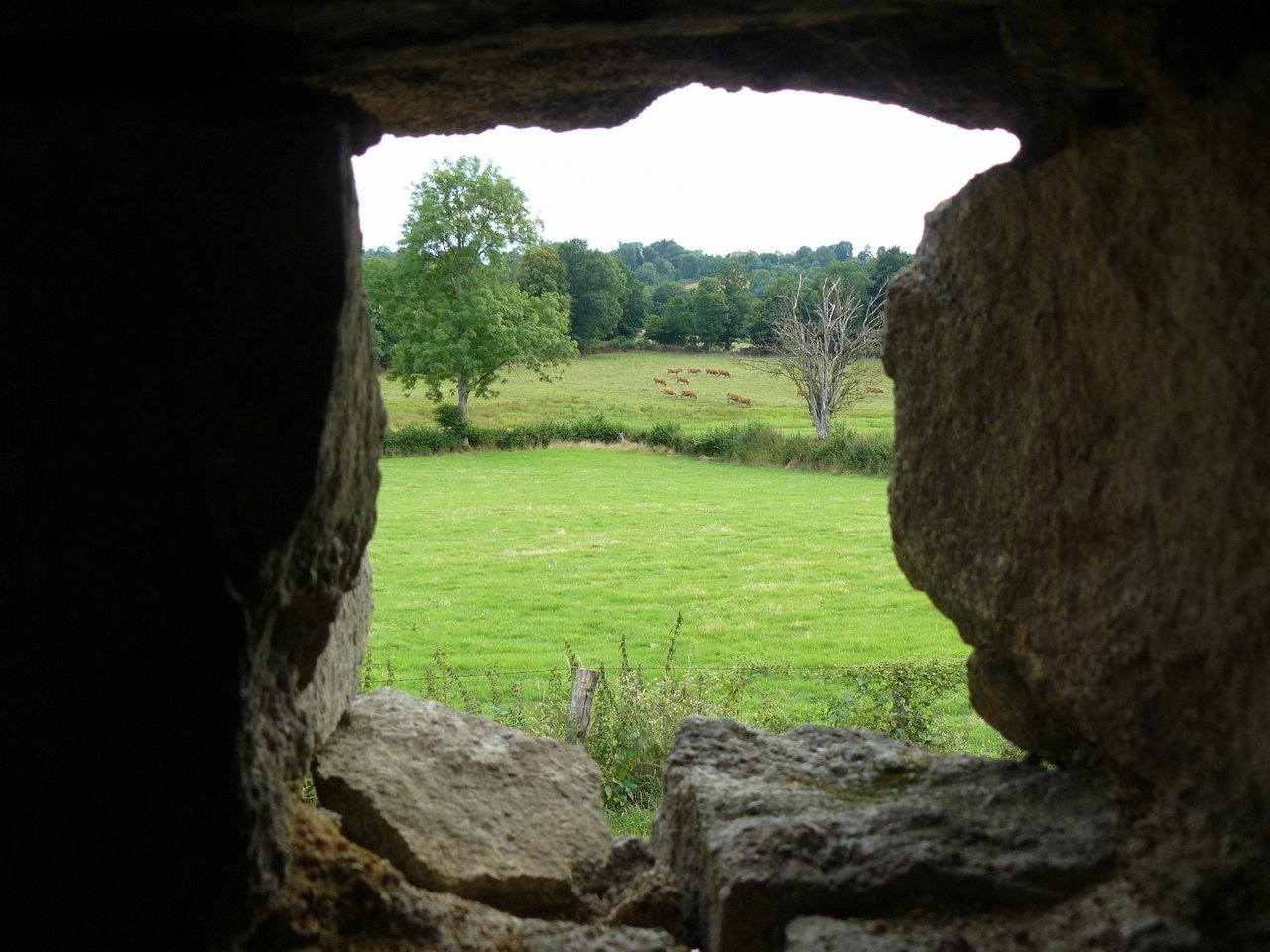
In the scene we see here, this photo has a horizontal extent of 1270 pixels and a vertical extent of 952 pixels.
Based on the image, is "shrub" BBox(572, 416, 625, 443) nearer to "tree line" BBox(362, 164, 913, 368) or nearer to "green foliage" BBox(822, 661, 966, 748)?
"tree line" BBox(362, 164, 913, 368)

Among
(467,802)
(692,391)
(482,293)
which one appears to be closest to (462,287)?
(482,293)

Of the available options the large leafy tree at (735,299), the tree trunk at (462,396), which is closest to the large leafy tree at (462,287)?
the tree trunk at (462,396)

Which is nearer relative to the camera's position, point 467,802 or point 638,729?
point 467,802

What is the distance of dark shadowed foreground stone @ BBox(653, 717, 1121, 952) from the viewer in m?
2.40

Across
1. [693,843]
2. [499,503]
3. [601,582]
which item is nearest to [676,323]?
[499,503]

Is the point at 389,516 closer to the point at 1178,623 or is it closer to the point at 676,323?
the point at 676,323

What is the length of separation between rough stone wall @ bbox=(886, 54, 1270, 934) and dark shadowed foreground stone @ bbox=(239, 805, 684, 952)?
1.13 metres

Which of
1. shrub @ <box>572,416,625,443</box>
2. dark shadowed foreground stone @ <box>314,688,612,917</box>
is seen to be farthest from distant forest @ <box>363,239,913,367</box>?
dark shadowed foreground stone @ <box>314,688,612,917</box>

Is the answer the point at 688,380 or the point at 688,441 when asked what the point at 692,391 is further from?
the point at 688,441

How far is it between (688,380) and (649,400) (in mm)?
1599

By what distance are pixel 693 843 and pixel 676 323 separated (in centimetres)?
2400

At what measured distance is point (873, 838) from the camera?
2566 mm

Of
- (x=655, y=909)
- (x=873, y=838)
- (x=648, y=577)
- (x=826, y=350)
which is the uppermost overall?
(x=826, y=350)

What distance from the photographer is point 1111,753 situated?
2441 millimetres
